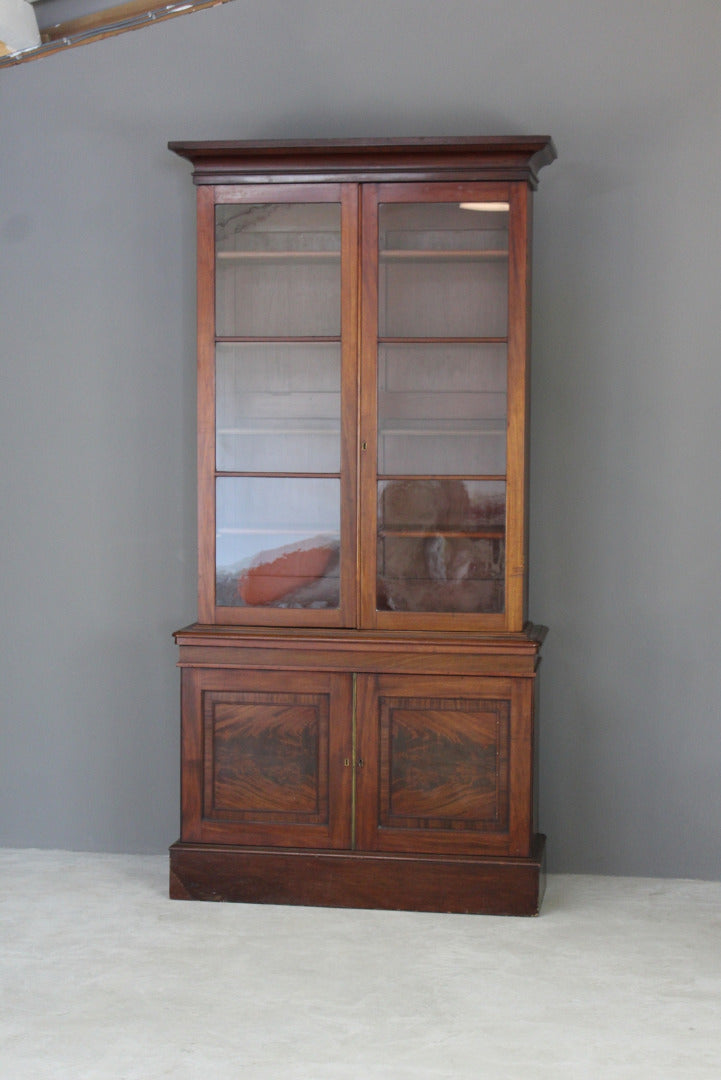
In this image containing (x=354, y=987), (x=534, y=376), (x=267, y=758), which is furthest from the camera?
(x=534, y=376)

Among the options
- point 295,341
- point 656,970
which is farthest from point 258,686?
point 656,970

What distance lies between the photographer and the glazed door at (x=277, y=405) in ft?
12.6

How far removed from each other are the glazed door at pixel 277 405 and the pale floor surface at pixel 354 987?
0.99 metres

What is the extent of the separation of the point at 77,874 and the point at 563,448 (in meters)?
2.20

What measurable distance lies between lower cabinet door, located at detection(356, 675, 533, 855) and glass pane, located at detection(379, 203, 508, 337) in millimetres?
1107

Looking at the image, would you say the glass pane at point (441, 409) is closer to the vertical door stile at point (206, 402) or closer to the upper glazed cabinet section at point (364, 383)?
the upper glazed cabinet section at point (364, 383)

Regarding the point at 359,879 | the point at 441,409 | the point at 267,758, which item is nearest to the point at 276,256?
the point at 441,409

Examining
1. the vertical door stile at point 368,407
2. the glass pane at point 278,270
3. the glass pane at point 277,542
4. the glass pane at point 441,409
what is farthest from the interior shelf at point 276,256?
the glass pane at point 277,542

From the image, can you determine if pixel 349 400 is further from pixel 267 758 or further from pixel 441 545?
pixel 267 758

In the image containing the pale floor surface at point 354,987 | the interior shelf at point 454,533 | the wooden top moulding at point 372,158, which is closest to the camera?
the pale floor surface at point 354,987

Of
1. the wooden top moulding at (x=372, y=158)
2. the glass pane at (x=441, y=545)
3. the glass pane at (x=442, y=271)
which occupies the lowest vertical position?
the glass pane at (x=441, y=545)

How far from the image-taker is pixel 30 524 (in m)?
4.41

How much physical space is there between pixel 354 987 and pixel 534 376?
2.06 m

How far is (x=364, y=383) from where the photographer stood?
3807mm
